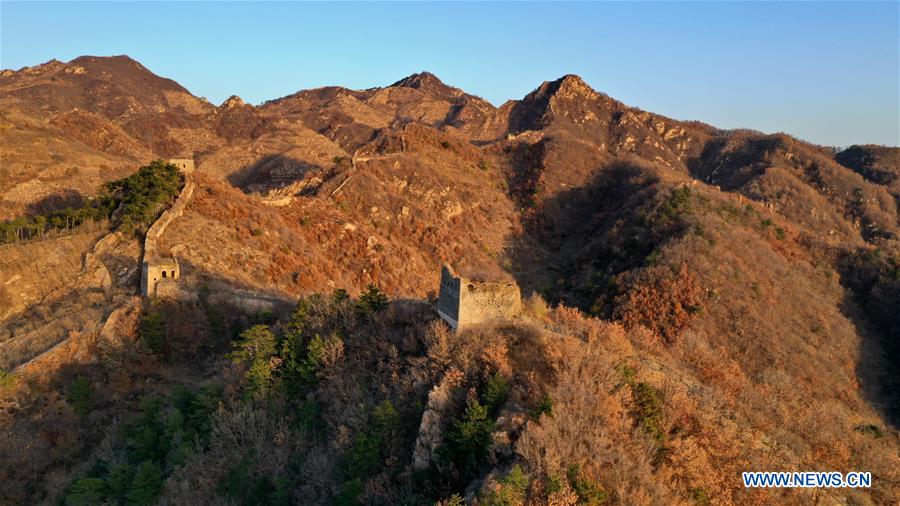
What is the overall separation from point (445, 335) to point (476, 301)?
117cm

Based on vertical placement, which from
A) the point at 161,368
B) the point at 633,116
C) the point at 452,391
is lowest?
the point at 161,368

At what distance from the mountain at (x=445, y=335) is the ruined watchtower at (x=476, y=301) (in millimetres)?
434

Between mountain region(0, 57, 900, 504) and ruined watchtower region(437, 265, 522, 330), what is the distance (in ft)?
1.42

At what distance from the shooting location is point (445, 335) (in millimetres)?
14055

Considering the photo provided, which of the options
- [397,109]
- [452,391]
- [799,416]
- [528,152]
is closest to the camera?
[452,391]

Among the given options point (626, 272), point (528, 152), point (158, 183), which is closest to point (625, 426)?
point (626, 272)

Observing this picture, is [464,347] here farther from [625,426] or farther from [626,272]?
[626,272]

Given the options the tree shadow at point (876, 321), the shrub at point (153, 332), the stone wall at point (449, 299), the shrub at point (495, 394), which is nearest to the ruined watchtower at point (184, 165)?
the shrub at point (153, 332)

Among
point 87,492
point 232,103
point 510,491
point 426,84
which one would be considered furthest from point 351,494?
point 426,84

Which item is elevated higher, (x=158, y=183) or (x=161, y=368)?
(x=158, y=183)

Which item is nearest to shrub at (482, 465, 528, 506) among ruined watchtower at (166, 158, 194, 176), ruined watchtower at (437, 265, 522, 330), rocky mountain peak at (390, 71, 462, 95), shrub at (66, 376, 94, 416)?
ruined watchtower at (437, 265, 522, 330)

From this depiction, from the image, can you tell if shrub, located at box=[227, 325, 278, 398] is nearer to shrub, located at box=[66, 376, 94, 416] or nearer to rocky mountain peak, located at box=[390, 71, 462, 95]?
shrub, located at box=[66, 376, 94, 416]

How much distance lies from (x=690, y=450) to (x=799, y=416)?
593cm

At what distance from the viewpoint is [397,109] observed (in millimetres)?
115562
